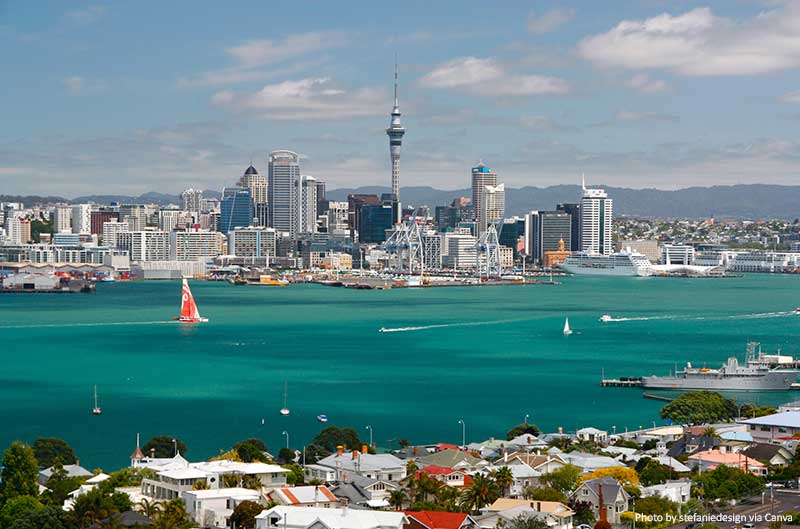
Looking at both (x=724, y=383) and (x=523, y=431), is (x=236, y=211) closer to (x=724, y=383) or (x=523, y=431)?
(x=724, y=383)

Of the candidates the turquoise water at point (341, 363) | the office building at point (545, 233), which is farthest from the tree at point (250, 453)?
the office building at point (545, 233)

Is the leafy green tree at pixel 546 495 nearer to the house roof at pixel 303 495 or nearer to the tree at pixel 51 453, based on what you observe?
the house roof at pixel 303 495

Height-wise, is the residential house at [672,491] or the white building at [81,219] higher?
the white building at [81,219]

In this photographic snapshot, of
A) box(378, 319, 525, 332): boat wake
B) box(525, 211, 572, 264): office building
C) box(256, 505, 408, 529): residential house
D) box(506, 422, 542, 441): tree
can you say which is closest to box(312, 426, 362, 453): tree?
box(506, 422, 542, 441): tree

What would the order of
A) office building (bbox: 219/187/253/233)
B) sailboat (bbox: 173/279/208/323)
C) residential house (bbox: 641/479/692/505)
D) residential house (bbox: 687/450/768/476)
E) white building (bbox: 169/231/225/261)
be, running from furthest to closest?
office building (bbox: 219/187/253/233)
white building (bbox: 169/231/225/261)
sailboat (bbox: 173/279/208/323)
residential house (bbox: 687/450/768/476)
residential house (bbox: 641/479/692/505)

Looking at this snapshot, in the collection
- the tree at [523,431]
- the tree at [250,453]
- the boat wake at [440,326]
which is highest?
the tree at [250,453]

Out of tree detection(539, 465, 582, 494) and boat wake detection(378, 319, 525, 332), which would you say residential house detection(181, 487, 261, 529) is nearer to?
tree detection(539, 465, 582, 494)
